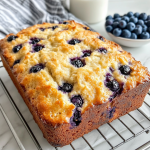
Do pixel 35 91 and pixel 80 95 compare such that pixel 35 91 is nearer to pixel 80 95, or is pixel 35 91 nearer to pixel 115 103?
pixel 80 95

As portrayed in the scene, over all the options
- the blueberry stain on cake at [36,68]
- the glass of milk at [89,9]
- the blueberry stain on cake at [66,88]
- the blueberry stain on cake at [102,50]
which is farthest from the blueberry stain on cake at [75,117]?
the glass of milk at [89,9]

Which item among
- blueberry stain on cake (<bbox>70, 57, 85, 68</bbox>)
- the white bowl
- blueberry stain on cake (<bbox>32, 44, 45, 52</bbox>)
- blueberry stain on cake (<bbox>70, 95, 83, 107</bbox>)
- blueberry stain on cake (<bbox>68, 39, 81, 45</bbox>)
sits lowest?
the white bowl

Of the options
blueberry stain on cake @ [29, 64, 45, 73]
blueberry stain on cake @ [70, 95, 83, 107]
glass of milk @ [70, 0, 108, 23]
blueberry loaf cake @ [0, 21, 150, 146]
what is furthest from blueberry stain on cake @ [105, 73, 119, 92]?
glass of milk @ [70, 0, 108, 23]

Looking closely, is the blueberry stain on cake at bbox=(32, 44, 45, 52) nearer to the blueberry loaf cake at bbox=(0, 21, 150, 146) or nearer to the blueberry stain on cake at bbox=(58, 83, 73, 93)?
the blueberry loaf cake at bbox=(0, 21, 150, 146)

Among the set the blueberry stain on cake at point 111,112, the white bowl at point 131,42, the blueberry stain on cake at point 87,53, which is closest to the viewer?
the blueberry stain on cake at point 111,112

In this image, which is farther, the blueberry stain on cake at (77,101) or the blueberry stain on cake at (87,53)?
the blueberry stain on cake at (87,53)

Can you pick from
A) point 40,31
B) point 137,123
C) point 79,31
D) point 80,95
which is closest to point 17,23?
point 40,31

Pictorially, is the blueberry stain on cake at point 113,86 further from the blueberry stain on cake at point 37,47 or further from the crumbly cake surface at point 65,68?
the blueberry stain on cake at point 37,47
